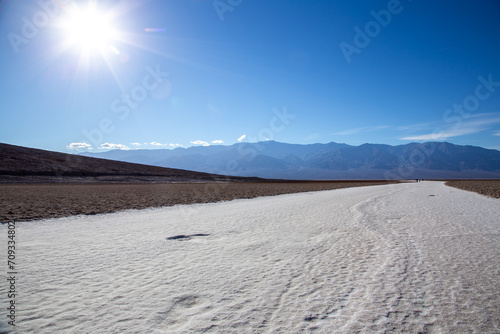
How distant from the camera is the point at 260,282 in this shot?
4.74m

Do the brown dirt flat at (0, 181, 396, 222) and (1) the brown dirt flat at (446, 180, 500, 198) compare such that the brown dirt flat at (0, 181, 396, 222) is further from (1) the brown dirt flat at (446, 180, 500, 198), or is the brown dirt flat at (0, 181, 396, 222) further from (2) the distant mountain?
(1) the brown dirt flat at (446, 180, 500, 198)

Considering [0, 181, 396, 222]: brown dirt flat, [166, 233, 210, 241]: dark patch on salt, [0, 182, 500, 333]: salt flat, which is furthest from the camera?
[0, 181, 396, 222]: brown dirt flat

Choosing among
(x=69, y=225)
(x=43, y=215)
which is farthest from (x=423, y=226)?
(x=43, y=215)

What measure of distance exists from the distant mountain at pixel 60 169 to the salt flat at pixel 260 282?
50.0m

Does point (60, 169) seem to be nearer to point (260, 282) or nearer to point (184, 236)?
point (184, 236)

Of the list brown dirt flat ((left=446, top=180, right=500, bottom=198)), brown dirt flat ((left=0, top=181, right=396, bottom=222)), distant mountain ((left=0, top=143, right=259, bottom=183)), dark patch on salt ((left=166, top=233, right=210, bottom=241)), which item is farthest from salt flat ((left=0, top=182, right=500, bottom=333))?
distant mountain ((left=0, top=143, right=259, bottom=183))

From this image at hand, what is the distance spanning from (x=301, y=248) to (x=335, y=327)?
365 centimetres

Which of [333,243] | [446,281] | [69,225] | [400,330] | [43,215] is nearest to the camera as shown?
[400,330]

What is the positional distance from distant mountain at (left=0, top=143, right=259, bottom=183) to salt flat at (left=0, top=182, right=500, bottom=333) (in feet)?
164

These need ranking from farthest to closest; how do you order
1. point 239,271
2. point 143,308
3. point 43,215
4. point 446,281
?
point 43,215 < point 239,271 < point 446,281 < point 143,308

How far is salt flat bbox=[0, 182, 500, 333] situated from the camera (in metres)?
3.46

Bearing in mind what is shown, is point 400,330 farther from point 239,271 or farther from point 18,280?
point 18,280

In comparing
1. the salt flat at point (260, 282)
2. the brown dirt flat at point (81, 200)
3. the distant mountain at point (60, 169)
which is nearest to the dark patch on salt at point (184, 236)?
the salt flat at point (260, 282)

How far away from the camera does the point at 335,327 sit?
3332 millimetres
